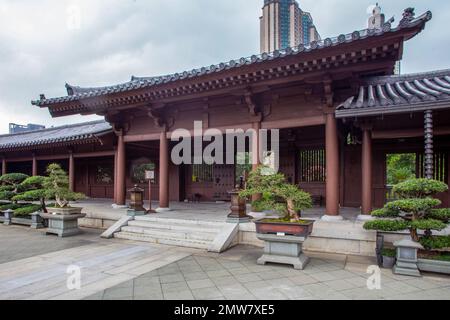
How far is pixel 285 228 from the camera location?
4477 millimetres

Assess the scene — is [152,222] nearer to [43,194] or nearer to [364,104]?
[43,194]

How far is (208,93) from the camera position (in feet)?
23.1

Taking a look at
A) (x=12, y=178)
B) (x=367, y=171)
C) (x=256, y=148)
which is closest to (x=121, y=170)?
(x=12, y=178)

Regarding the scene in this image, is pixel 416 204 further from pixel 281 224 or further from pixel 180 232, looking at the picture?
pixel 180 232

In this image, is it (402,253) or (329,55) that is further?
(329,55)

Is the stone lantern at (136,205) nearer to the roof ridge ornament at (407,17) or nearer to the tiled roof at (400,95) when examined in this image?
the tiled roof at (400,95)

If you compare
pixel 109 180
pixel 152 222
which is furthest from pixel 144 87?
pixel 109 180

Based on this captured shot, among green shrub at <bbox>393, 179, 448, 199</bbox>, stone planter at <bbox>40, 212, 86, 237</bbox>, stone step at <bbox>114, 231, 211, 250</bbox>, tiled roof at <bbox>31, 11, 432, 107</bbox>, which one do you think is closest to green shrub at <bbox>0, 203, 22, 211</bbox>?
stone planter at <bbox>40, 212, 86, 237</bbox>

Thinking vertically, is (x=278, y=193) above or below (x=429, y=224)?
above

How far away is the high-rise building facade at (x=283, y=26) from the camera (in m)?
25.3

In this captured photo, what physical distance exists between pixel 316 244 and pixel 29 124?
155ft

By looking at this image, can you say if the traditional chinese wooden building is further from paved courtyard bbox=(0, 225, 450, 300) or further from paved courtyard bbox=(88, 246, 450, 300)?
paved courtyard bbox=(0, 225, 450, 300)

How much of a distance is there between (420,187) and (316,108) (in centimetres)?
298

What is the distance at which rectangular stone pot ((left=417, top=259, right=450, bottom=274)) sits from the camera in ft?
12.7
